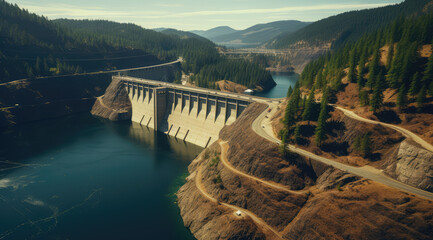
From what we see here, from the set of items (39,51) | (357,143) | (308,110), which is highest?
(39,51)

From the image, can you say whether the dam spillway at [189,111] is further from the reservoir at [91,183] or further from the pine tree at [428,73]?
the pine tree at [428,73]

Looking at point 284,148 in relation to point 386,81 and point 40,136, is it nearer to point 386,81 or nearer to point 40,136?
point 386,81

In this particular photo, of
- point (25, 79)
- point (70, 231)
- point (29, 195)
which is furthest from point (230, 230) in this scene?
point (25, 79)

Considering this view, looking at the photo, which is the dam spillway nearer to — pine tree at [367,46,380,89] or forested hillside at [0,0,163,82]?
pine tree at [367,46,380,89]

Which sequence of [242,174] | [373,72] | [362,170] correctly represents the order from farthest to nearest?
[373,72]
[242,174]
[362,170]

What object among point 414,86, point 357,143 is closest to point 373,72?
point 414,86

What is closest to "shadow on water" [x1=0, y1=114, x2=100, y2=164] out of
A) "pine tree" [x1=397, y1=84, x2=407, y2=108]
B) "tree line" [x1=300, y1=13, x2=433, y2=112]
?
"tree line" [x1=300, y1=13, x2=433, y2=112]
